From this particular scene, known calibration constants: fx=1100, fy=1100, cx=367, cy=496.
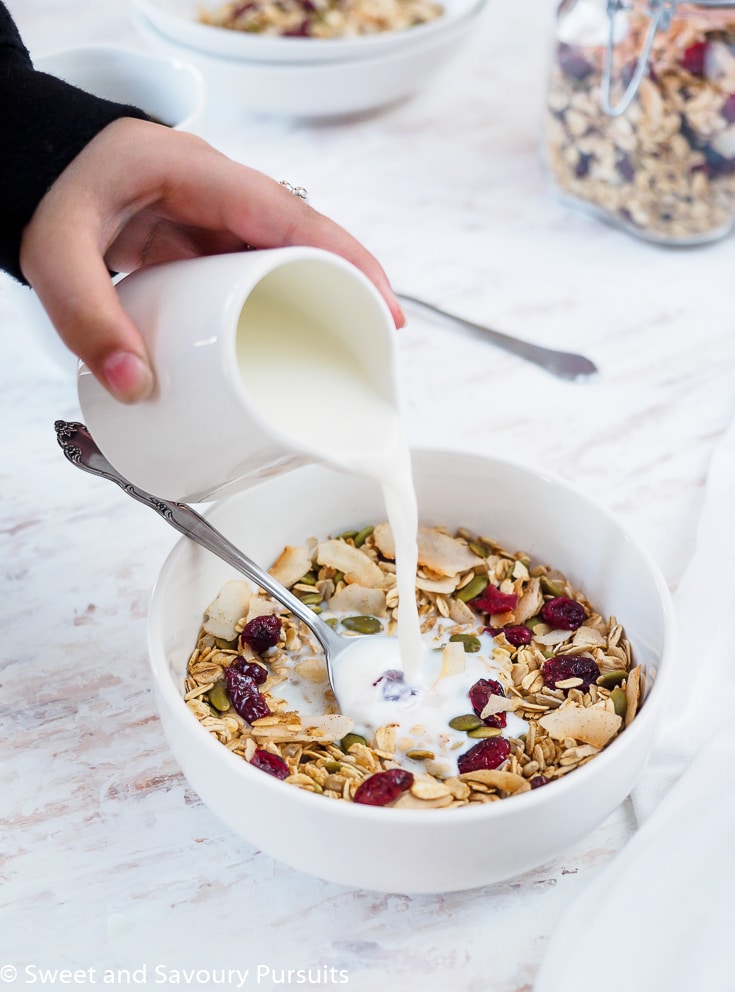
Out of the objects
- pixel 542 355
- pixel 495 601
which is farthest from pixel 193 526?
pixel 542 355

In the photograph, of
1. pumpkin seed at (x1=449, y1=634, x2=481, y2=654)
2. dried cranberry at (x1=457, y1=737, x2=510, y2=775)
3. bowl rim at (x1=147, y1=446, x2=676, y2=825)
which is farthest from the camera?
pumpkin seed at (x1=449, y1=634, x2=481, y2=654)

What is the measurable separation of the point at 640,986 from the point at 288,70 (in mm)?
1109

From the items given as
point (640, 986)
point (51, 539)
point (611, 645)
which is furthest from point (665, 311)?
point (640, 986)

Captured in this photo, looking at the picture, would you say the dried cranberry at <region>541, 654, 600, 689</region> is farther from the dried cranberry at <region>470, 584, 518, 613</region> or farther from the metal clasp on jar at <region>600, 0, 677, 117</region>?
the metal clasp on jar at <region>600, 0, 677, 117</region>

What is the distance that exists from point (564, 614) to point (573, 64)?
2.32ft

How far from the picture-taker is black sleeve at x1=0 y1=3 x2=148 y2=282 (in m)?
0.61

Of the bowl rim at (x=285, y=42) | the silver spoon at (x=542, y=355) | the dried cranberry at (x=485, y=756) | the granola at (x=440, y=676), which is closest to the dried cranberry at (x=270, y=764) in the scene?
the granola at (x=440, y=676)

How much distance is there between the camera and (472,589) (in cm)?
A: 80

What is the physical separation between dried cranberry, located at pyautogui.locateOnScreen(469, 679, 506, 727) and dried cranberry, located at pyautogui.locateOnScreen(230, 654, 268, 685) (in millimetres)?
138

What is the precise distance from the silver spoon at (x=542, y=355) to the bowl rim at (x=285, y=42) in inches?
16.2

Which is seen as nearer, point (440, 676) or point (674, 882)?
point (674, 882)

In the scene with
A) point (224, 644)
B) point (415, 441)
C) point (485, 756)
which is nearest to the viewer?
point (485, 756)

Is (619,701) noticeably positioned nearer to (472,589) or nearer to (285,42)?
(472,589)

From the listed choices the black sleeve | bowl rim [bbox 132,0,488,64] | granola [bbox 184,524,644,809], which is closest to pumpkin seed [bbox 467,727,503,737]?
granola [bbox 184,524,644,809]
